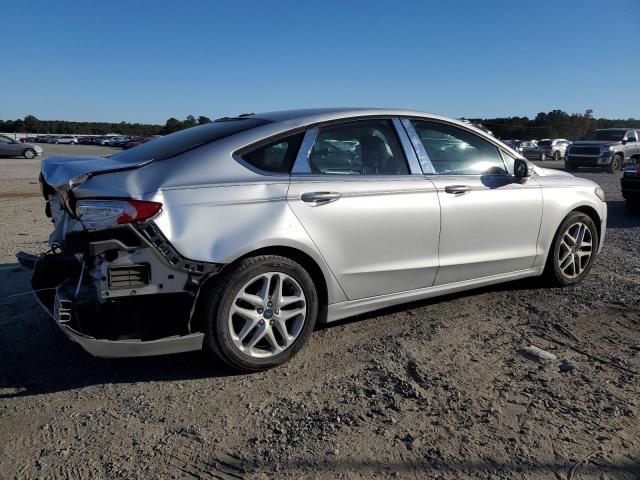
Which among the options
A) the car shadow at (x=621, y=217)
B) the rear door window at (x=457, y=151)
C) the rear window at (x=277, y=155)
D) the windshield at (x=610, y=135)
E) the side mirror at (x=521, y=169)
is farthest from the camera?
the windshield at (x=610, y=135)

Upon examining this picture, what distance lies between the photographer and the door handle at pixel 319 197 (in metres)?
3.45

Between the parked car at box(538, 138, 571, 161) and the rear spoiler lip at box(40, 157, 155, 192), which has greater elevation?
the rear spoiler lip at box(40, 157, 155, 192)

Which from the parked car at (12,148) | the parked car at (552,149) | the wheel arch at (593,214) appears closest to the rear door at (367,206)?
the wheel arch at (593,214)

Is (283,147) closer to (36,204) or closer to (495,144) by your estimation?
(495,144)

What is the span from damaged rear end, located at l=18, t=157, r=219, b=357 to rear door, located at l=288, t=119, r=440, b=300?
32.5 inches

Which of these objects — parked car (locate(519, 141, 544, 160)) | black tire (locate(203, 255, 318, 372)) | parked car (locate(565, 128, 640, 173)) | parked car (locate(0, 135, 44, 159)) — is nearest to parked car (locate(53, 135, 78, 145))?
parked car (locate(0, 135, 44, 159))

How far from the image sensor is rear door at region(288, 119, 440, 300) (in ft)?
11.5

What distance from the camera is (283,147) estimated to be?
11.7 ft

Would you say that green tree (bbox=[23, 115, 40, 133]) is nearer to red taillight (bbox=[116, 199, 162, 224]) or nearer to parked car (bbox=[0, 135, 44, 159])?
parked car (bbox=[0, 135, 44, 159])

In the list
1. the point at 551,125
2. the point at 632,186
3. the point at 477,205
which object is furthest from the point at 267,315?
the point at 551,125

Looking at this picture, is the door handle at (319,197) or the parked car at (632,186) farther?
the parked car at (632,186)

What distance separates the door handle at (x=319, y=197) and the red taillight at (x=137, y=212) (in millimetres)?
937

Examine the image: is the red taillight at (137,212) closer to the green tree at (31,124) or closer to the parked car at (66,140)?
the parked car at (66,140)

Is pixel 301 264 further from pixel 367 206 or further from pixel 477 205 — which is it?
pixel 477 205
